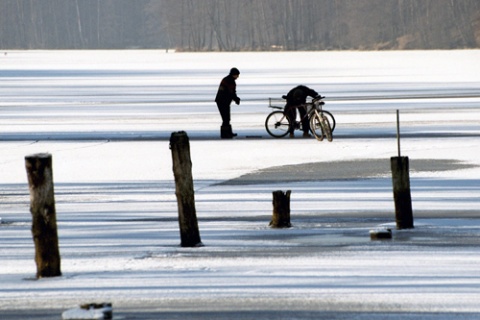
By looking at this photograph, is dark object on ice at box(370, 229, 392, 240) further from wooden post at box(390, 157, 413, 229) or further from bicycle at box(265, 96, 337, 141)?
bicycle at box(265, 96, 337, 141)

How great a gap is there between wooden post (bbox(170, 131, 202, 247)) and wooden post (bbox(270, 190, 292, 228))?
4.14ft

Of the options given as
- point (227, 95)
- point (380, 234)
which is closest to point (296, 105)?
point (227, 95)

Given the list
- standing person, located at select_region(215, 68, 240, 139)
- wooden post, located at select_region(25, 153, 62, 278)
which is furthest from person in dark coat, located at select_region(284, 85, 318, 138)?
wooden post, located at select_region(25, 153, 62, 278)

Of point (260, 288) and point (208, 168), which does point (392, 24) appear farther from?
point (260, 288)

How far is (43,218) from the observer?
9.40m

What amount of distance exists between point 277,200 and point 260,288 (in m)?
3.19

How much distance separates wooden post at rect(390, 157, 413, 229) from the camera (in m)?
11.7

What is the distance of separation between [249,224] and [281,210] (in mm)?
518

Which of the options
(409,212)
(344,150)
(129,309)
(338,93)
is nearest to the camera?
(129,309)

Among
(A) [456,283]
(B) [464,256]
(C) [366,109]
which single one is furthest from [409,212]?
(C) [366,109]

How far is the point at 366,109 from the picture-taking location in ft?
114

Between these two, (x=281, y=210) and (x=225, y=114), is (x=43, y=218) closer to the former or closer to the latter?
(x=281, y=210)

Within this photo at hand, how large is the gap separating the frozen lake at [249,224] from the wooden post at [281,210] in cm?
11

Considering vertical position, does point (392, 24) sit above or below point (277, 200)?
above
